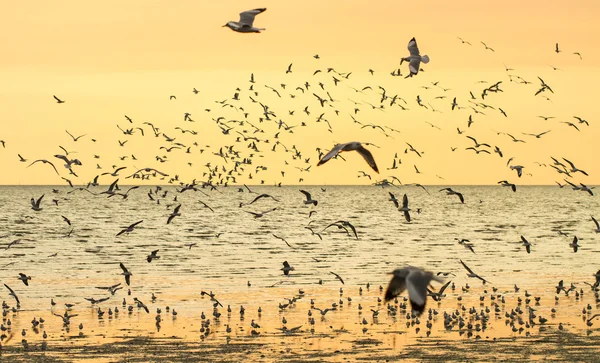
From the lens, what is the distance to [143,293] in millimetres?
39281

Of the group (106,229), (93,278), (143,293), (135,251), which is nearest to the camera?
(143,293)

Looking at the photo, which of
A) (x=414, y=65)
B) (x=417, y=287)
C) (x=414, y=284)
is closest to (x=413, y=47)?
(x=414, y=65)

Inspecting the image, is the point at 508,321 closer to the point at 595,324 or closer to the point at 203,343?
the point at 595,324

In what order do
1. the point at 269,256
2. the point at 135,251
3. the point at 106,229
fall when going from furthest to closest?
the point at 106,229, the point at 135,251, the point at 269,256

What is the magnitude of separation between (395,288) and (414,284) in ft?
4.51

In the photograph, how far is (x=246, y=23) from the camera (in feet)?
85.9

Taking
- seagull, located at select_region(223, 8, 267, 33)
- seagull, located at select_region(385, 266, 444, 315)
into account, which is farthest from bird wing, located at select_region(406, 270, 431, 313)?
seagull, located at select_region(223, 8, 267, 33)

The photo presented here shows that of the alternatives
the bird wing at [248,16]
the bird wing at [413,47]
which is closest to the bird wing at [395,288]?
the bird wing at [248,16]

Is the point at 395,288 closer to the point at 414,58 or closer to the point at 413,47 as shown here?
the point at 414,58

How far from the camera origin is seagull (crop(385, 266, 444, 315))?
56.8 ft

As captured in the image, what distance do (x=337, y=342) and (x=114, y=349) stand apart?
6.10 meters

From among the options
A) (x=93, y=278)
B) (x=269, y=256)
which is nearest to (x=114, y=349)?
(x=93, y=278)

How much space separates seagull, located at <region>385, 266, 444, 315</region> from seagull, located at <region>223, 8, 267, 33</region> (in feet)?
29.7

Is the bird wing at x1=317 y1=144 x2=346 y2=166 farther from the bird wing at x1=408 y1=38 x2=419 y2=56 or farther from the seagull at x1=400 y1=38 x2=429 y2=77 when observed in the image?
the bird wing at x1=408 y1=38 x2=419 y2=56
